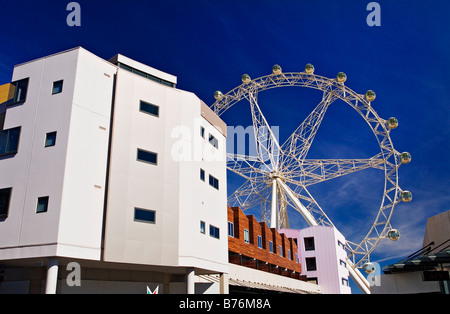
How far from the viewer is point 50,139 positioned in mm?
29719

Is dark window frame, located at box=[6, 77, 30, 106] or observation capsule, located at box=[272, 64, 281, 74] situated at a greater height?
observation capsule, located at box=[272, 64, 281, 74]

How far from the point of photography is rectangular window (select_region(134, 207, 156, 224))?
3097cm

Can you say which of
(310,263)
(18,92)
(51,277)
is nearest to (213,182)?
(51,277)

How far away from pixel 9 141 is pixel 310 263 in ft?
192

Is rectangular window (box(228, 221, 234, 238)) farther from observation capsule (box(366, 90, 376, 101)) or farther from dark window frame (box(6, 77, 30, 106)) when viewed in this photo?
observation capsule (box(366, 90, 376, 101))

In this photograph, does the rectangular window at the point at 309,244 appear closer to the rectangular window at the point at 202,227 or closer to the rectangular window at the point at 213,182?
the rectangular window at the point at 213,182

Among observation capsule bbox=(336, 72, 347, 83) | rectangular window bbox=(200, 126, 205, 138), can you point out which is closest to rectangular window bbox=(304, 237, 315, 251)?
observation capsule bbox=(336, 72, 347, 83)

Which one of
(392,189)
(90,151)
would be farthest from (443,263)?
(392,189)

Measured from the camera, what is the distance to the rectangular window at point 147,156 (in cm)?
3259

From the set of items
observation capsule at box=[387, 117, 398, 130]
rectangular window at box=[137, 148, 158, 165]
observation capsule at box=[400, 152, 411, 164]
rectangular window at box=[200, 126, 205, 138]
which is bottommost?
rectangular window at box=[137, 148, 158, 165]

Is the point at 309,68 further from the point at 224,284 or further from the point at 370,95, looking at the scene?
the point at 224,284

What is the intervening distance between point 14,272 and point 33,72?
15.1 metres

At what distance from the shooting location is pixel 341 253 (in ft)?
255

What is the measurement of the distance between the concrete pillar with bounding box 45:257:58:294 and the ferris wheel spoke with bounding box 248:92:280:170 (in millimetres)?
43811
